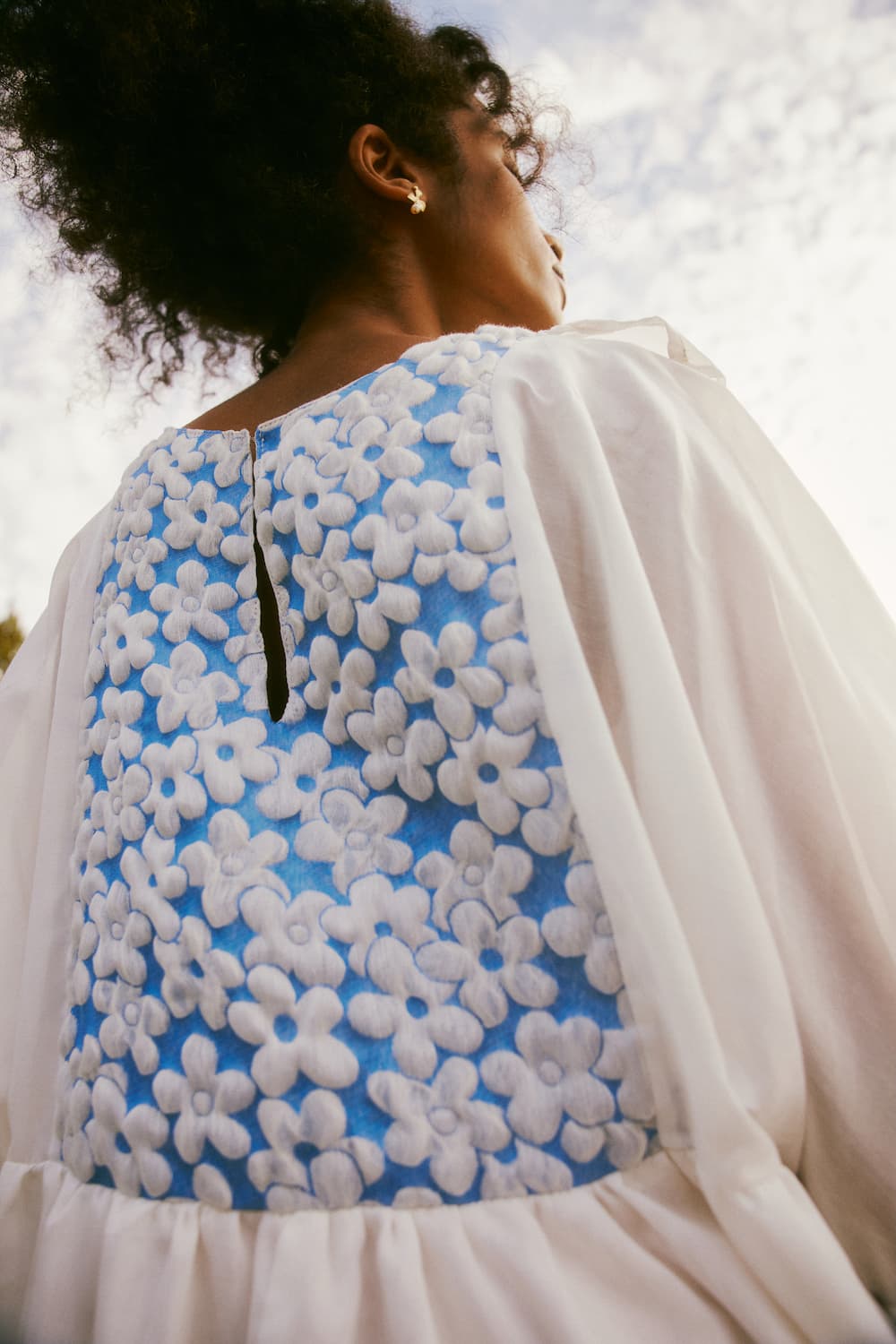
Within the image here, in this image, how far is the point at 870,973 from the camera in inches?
31.4

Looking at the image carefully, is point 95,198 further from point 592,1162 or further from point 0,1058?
point 592,1162

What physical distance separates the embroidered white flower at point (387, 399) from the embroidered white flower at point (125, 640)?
0.36 m

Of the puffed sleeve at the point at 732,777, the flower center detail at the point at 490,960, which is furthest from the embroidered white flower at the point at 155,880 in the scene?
the puffed sleeve at the point at 732,777

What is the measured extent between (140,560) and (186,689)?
0.82 feet

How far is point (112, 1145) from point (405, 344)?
1116 millimetres

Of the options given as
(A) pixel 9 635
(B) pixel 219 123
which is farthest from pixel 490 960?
(A) pixel 9 635

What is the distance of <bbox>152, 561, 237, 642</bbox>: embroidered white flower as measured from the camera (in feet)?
3.56

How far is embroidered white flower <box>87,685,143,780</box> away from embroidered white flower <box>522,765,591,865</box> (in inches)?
19.8

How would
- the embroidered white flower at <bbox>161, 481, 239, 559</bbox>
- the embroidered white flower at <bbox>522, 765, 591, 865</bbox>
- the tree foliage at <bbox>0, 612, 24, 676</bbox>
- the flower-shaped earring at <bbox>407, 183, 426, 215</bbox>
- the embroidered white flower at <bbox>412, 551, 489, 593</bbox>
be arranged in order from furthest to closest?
the tree foliage at <bbox>0, 612, 24, 676</bbox> < the flower-shaped earring at <bbox>407, 183, 426, 215</bbox> < the embroidered white flower at <bbox>161, 481, 239, 559</bbox> < the embroidered white flower at <bbox>412, 551, 489, 593</bbox> < the embroidered white flower at <bbox>522, 765, 591, 865</bbox>

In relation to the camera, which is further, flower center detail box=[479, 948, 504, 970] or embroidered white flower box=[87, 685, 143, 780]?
embroidered white flower box=[87, 685, 143, 780]

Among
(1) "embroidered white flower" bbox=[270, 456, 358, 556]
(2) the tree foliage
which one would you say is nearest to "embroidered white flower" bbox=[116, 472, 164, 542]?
(1) "embroidered white flower" bbox=[270, 456, 358, 556]

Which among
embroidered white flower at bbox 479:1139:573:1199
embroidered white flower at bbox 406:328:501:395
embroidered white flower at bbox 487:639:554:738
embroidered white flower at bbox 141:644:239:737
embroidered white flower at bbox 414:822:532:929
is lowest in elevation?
embroidered white flower at bbox 479:1139:573:1199

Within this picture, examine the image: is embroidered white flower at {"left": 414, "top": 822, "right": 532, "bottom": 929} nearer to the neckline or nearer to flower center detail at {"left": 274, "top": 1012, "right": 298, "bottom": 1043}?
flower center detail at {"left": 274, "top": 1012, "right": 298, "bottom": 1043}

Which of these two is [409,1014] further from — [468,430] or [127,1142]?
[468,430]
